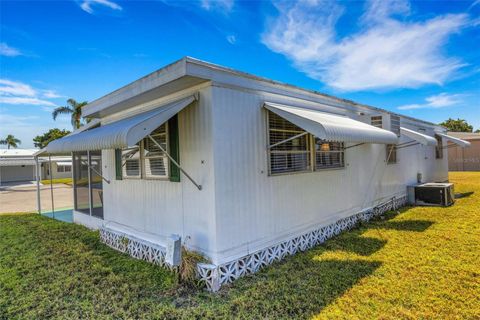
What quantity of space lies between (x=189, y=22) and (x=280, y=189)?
5344 millimetres

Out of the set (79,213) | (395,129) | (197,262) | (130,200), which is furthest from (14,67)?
(395,129)

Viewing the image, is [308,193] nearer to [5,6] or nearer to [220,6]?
[220,6]

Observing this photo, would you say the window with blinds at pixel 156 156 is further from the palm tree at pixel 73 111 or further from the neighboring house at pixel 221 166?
the palm tree at pixel 73 111

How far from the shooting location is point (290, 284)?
12.8 feet

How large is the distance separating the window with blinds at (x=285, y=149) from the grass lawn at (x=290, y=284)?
5.55ft

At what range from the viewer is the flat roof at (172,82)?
12.6 ft

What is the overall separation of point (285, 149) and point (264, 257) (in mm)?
2077

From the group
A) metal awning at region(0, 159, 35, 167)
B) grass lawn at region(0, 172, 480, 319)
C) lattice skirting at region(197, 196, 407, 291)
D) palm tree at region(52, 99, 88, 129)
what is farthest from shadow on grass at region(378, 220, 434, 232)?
metal awning at region(0, 159, 35, 167)

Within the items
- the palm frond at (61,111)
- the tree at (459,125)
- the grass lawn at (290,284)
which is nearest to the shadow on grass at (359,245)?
the grass lawn at (290,284)

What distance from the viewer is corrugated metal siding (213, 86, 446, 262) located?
162 inches

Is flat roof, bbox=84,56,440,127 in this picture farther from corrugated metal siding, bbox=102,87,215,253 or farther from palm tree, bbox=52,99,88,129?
palm tree, bbox=52,99,88,129

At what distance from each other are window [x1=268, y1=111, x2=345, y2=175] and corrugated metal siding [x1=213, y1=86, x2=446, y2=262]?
0.60 ft

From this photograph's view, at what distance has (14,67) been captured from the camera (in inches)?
340

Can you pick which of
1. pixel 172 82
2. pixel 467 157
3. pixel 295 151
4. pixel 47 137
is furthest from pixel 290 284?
pixel 47 137
